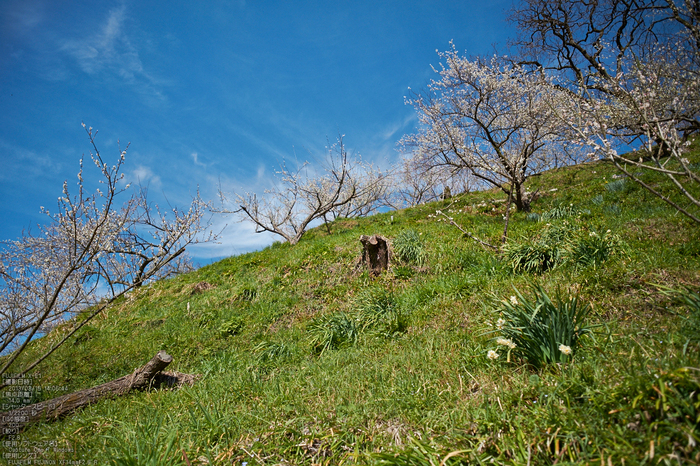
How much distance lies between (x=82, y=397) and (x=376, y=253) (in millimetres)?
5911

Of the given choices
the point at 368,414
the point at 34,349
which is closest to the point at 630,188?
the point at 368,414

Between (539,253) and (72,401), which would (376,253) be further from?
(72,401)

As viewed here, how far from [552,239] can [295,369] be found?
16.8ft

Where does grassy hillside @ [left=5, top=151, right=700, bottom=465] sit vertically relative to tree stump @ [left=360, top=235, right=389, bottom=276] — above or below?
below

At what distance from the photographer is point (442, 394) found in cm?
293

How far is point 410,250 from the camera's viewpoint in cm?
791

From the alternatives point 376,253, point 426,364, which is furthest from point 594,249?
point 376,253

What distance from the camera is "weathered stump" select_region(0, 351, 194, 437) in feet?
14.7

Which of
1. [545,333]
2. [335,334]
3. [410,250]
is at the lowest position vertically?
[335,334]

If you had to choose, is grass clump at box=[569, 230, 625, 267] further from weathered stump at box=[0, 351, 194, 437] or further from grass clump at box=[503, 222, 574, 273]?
weathered stump at box=[0, 351, 194, 437]

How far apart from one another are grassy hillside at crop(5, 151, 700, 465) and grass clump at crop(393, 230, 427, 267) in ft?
0.18

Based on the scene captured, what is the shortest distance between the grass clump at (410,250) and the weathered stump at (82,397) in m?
5.03

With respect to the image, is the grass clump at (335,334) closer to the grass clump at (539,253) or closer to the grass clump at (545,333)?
the grass clump at (545,333)

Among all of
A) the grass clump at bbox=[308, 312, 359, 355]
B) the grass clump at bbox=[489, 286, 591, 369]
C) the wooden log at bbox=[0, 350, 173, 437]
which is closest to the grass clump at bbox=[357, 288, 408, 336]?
the grass clump at bbox=[308, 312, 359, 355]
